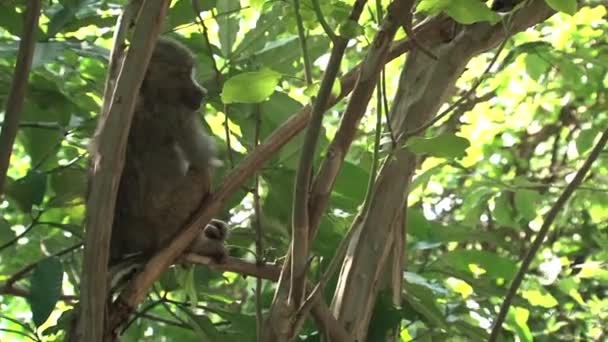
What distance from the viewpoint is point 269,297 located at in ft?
4.59

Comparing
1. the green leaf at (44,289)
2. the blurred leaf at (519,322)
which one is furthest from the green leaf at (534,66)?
the green leaf at (44,289)

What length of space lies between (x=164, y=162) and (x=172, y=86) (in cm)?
13

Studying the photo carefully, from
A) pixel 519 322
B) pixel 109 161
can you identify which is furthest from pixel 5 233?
pixel 519 322

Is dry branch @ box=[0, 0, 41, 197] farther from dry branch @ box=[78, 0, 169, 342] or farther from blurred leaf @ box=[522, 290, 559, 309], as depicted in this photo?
blurred leaf @ box=[522, 290, 559, 309]

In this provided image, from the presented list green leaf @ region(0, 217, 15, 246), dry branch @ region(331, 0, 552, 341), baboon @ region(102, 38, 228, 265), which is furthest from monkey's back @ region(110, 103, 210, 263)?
dry branch @ region(331, 0, 552, 341)

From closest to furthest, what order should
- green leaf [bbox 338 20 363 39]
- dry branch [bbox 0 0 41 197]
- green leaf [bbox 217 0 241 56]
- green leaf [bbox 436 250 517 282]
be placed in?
green leaf [bbox 338 20 363 39]
dry branch [bbox 0 0 41 197]
green leaf [bbox 217 0 241 56]
green leaf [bbox 436 250 517 282]

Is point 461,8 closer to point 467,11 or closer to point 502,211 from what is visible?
point 467,11

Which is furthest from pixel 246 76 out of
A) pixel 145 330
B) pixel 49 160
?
pixel 145 330

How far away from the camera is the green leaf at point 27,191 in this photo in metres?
1.24

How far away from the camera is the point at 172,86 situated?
1.46 metres

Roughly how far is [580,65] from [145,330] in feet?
3.01

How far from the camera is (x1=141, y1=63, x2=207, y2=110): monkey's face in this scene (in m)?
1.43

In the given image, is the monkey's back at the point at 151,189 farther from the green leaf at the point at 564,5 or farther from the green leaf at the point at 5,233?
the green leaf at the point at 564,5

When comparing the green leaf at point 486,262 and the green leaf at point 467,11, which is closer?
the green leaf at point 467,11
